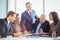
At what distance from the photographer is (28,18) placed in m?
1.51

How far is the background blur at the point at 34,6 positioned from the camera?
1.48 m

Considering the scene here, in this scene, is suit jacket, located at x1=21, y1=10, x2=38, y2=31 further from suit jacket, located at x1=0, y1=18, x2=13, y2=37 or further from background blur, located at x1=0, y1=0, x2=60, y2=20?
suit jacket, located at x1=0, y1=18, x2=13, y2=37

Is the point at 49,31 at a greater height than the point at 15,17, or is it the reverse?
the point at 15,17

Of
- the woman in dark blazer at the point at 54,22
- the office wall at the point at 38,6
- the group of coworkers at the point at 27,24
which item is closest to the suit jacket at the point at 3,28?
the group of coworkers at the point at 27,24

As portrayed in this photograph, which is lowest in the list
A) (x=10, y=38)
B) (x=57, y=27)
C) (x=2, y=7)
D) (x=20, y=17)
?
(x=10, y=38)

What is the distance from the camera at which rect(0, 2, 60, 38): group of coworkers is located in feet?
4.86

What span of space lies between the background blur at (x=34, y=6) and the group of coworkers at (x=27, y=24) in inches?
1.5

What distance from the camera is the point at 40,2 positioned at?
150cm

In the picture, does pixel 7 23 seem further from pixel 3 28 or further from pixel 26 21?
pixel 26 21

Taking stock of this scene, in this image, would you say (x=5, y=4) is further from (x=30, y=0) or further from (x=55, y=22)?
→ (x=55, y=22)

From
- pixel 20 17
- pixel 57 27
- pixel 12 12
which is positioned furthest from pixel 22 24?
pixel 57 27

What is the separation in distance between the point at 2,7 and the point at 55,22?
0.67 m

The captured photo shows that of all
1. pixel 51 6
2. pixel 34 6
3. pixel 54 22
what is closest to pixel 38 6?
pixel 34 6

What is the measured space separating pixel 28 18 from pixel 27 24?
0.25 ft
